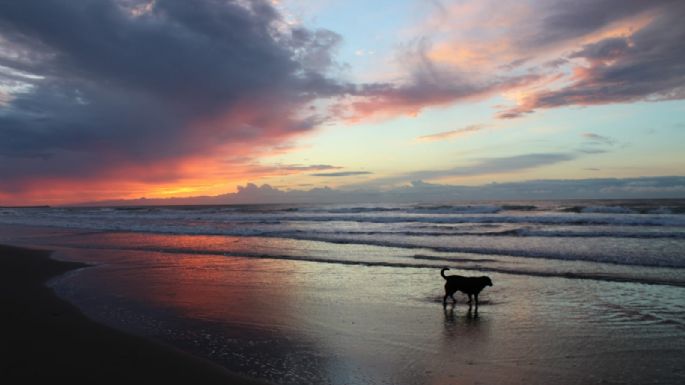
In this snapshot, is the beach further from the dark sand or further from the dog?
the dog

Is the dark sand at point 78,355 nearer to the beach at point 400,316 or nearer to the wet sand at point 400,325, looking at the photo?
the beach at point 400,316

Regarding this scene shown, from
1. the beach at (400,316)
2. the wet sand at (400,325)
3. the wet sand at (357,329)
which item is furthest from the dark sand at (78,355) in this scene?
the wet sand at (400,325)

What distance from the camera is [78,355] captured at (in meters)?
5.69

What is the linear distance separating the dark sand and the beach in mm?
210

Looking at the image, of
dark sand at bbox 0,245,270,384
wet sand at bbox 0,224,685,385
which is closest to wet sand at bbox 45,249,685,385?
wet sand at bbox 0,224,685,385

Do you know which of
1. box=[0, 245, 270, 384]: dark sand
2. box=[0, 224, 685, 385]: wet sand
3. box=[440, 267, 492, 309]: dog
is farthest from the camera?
box=[440, 267, 492, 309]: dog

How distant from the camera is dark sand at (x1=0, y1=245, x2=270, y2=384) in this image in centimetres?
495

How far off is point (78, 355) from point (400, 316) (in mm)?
4861

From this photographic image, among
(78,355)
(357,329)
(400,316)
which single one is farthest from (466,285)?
(78,355)

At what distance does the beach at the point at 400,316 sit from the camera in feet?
17.0

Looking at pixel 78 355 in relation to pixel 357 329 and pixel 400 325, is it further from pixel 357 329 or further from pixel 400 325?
pixel 400 325

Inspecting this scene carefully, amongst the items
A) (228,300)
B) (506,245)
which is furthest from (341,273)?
(506,245)

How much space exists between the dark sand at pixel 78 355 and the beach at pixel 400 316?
210 mm

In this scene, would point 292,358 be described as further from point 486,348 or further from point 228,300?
point 228,300
